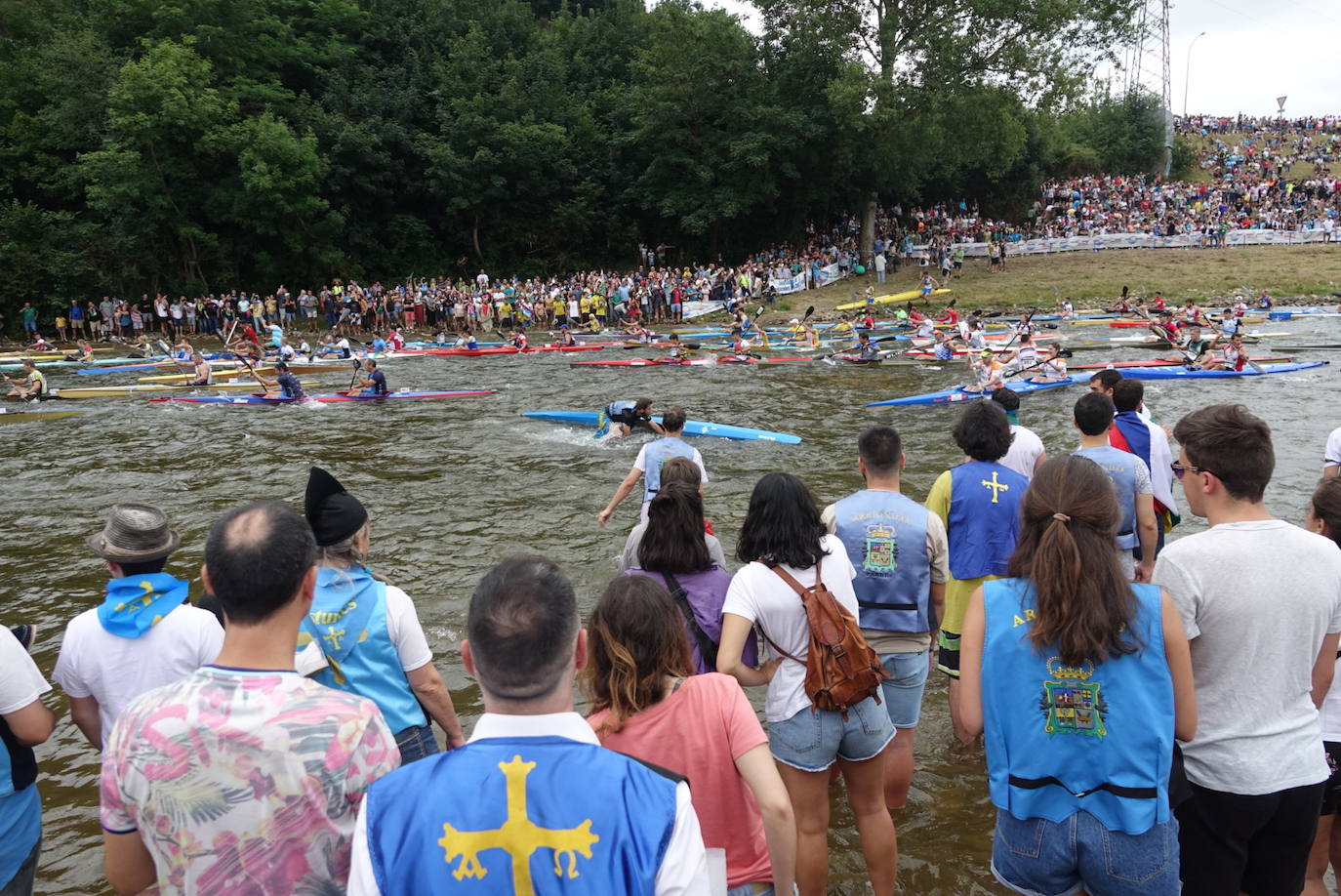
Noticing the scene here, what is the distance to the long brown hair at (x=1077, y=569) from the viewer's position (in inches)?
89.1

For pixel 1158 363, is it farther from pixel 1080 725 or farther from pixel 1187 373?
pixel 1080 725

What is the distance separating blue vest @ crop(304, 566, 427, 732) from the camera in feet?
9.64

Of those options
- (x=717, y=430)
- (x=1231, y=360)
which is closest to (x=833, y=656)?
(x=717, y=430)

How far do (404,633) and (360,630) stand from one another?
0.50ft

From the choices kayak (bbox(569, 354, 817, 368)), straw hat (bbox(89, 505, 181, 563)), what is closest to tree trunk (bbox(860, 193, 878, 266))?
kayak (bbox(569, 354, 817, 368))

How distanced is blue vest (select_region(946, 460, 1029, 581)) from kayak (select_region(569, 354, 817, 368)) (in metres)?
19.5

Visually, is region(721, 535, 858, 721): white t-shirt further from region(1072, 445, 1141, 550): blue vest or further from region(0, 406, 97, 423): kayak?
region(0, 406, 97, 423): kayak

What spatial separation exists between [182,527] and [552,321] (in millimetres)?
25496

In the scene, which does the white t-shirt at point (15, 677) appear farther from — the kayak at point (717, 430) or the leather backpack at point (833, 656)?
the kayak at point (717, 430)

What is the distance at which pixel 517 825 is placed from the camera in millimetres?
1527

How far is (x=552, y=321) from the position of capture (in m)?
35.1

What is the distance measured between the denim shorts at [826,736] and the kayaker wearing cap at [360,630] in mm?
1311

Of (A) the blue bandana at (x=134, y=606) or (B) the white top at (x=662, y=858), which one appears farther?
(A) the blue bandana at (x=134, y=606)

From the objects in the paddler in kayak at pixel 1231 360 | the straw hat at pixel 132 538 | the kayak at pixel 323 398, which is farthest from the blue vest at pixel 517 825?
the paddler in kayak at pixel 1231 360
